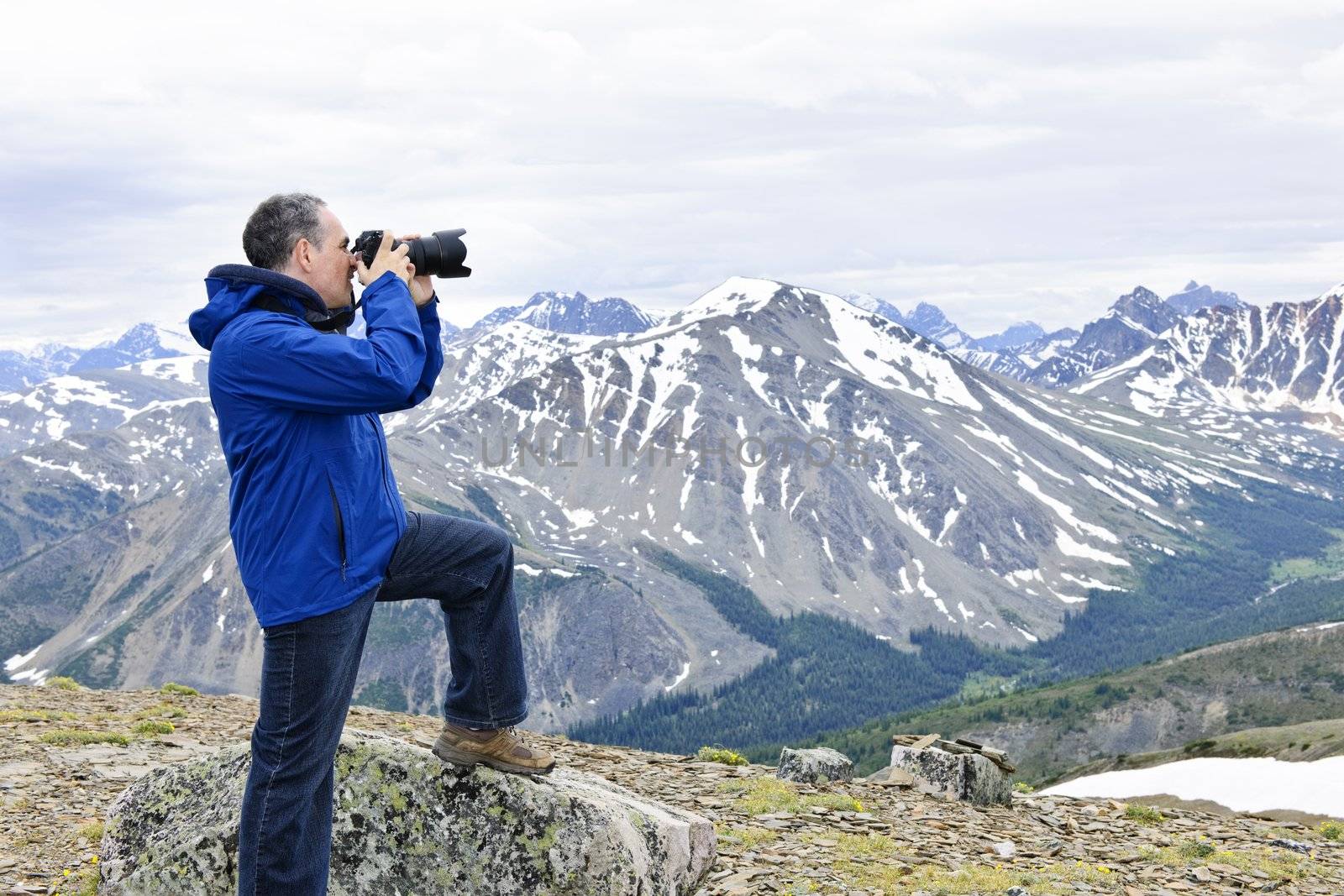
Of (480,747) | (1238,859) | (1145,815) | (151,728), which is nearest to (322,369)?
(480,747)

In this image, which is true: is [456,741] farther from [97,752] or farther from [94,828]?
[97,752]

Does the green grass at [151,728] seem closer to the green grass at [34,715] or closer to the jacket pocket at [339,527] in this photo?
the green grass at [34,715]

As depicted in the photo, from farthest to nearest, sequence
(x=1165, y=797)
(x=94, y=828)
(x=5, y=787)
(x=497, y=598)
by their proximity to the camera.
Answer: (x=1165, y=797), (x=5, y=787), (x=94, y=828), (x=497, y=598)

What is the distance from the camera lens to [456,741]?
10.5 meters

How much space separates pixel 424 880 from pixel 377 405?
5.06 m

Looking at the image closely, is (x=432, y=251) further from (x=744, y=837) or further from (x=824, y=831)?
(x=824, y=831)

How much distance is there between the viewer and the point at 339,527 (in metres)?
8.31

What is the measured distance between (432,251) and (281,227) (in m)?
1.24

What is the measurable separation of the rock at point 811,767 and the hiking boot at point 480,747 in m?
12.5

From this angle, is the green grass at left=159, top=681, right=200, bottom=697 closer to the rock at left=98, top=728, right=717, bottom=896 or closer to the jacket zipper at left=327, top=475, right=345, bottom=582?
the rock at left=98, top=728, right=717, bottom=896

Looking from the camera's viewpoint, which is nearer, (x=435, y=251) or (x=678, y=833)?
(x=435, y=251)

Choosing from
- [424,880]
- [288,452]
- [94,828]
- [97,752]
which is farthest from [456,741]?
[97,752]

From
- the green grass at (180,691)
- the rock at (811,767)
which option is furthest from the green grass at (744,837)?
the green grass at (180,691)

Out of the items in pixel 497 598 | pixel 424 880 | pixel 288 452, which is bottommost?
pixel 424 880
